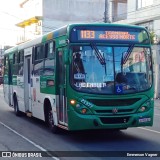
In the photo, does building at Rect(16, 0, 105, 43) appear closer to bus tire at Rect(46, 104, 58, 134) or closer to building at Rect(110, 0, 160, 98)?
building at Rect(110, 0, 160, 98)

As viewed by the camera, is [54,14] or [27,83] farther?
[54,14]

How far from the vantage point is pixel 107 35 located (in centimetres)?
1114

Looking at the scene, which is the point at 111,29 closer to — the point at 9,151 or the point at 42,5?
the point at 9,151

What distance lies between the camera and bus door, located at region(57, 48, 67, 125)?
11.1m

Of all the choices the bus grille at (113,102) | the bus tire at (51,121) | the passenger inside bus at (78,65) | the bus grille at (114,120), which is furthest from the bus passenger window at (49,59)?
the bus grille at (114,120)

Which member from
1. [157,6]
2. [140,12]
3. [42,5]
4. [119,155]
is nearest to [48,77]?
[119,155]

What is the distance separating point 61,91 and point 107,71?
1432 millimetres

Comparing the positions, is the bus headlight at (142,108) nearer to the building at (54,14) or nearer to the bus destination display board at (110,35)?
the bus destination display board at (110,35)

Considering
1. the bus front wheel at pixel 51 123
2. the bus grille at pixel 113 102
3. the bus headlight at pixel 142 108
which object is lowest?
the bus front wheel at pixel 51 123

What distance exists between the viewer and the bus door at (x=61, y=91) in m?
11.1

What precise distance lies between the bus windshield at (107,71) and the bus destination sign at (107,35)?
0.81ft

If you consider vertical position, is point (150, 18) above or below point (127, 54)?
above

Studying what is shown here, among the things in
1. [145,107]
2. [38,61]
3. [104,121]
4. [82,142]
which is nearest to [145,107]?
[145,107]

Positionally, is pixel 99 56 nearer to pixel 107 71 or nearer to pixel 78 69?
pixel 107 71
